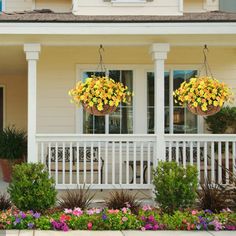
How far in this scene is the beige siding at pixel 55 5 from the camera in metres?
11.7

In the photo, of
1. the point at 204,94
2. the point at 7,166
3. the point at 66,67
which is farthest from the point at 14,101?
the point at 204,94

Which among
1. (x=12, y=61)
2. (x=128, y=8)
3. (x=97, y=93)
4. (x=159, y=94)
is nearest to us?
(x=97, y=93)

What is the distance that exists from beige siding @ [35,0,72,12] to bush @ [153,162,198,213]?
600 cm

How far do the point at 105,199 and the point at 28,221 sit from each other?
198 cm

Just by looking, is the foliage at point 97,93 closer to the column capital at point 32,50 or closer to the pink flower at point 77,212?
the column capital at point 32,50

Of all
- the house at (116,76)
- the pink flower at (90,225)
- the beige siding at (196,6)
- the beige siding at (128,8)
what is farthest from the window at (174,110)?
the pink flower at (90,225)

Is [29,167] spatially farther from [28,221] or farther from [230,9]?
[230,9]

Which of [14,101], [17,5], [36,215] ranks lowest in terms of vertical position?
[36,215]

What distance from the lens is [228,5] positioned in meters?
13.1

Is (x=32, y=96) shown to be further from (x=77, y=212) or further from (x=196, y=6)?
(x=196, y=6)

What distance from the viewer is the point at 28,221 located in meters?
6.88

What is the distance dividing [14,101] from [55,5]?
3.40 meters

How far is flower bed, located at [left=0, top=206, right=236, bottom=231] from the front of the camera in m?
6.82

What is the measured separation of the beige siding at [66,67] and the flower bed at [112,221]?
11.8 ft
